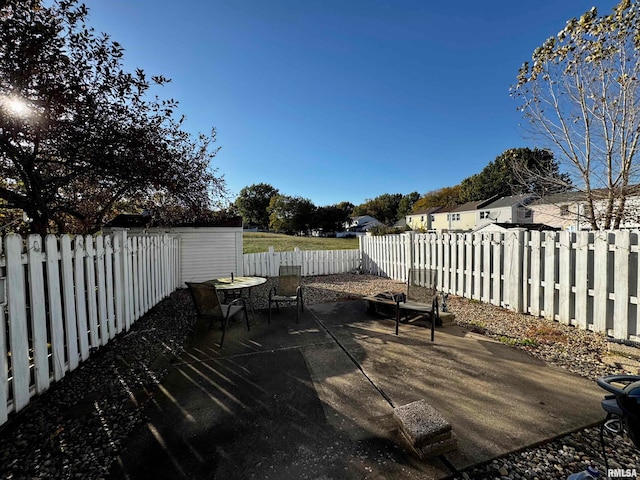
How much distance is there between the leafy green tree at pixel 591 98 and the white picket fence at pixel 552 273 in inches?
103

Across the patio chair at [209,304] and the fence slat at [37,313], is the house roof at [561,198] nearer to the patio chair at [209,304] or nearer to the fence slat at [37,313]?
the patio chair at [209,304]

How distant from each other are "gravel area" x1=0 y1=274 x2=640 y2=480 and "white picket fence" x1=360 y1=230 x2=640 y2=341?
1.15 feet

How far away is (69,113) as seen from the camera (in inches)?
142

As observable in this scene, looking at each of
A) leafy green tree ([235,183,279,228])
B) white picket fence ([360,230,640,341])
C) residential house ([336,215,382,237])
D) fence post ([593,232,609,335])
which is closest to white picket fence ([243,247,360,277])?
white picket fence ([360,230,640,341])

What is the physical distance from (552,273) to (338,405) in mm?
4803

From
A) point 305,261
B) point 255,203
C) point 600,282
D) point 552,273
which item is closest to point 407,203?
point 255,203

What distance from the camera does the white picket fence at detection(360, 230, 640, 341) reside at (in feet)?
12.8

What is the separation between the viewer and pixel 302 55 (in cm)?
847

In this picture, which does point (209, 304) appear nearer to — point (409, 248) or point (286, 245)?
point (409, 248)

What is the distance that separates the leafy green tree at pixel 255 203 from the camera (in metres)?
62.1

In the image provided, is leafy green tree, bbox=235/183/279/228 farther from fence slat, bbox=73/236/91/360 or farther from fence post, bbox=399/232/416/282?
fence slat, bbox=73/236/91/360

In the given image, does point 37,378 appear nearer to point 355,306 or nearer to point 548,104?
point 355,306

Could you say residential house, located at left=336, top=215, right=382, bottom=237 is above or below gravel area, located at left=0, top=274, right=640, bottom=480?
above

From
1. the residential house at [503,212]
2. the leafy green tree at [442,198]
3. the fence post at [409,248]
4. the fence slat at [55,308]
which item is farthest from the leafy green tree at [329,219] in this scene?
the fence slat at [55,308]
